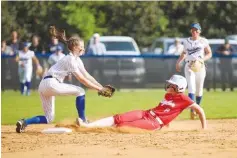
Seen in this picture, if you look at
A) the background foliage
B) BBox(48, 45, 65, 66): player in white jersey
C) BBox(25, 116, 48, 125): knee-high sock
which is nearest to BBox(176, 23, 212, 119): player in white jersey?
BBox(25, 116, 48, 125): knee-high sock

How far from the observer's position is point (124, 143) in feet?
37.5

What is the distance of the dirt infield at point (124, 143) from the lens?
10.5 metres

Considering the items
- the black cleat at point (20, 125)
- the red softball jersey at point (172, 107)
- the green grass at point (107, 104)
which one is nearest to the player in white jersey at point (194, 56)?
the green grass at point (107, 104)

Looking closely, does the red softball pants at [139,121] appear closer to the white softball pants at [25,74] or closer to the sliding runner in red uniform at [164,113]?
the sliding runner in red uniform at [164,113]

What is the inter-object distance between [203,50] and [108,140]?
523 cm

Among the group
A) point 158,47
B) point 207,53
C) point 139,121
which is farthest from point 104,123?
point 158,47

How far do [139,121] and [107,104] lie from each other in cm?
813

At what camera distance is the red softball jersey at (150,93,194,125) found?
42.4ft

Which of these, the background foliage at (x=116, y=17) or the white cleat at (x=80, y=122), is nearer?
the white cleat at (x=80, y=122)

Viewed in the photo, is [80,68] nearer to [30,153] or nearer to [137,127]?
[137,127]

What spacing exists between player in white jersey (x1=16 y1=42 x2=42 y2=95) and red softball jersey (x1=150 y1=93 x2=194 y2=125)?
41.0 ft

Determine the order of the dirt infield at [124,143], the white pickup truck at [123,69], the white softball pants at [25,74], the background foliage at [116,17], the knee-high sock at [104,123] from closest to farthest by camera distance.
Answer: the dirt infield at [124,143]
the knee-high sock at [104,123]
the white softball pants at [25,74]
the white pickup truck at [123,69]
the background foliage at [116,17]

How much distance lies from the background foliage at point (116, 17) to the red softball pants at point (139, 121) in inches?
925

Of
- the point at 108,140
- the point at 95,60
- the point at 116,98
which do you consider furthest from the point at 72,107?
the point at 108,140
